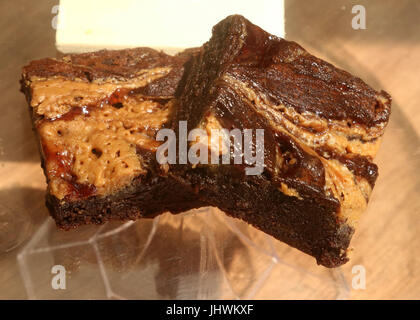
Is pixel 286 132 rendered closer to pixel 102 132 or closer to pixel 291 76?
pixel 291 76

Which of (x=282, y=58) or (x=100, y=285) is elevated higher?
(x=282, y=58)

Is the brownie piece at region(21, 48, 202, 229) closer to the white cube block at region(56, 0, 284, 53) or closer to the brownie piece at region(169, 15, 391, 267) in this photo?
the brownie piece at region(169, 15, 391, 267)

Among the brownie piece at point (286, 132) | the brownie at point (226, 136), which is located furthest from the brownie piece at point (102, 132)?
the brownie piece at point (286, 132)

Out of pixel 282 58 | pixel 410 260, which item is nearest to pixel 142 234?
pixel 282 58

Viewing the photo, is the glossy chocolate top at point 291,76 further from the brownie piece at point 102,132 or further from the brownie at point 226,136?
the brownie piece at point 102,132

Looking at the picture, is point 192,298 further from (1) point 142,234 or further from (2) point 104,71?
(2) point 104,71

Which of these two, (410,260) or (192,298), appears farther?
(410,260)

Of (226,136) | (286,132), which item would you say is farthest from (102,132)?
(286,132)
